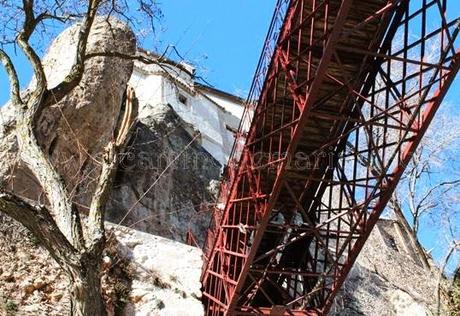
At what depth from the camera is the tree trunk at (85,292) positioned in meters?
4.24

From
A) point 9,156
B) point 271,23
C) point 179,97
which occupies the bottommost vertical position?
point 9,156

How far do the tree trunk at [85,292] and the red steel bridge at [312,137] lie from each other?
10.4 feet

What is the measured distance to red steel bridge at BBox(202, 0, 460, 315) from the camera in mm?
6367

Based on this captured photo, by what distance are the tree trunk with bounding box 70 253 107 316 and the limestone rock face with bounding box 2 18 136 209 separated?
5959 mm

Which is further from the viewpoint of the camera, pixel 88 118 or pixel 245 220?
pixel 88 118

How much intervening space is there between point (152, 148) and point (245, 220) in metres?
7.84

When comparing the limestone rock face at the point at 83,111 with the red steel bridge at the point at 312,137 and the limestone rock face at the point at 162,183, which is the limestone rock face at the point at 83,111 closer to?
the limestone rock face at the point at 162,183

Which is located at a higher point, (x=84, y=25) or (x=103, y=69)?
(x=103, y=69)

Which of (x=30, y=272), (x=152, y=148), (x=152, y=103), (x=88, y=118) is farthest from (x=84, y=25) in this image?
(x=152, y=103)

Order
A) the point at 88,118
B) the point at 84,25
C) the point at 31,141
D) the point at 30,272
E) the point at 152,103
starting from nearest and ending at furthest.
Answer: the point at 31,141 < the point at 84,25 < the point at 30,272 < the point at 88,118 < the point at 152,103

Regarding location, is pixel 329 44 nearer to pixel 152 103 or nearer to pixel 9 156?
pixel 9 156

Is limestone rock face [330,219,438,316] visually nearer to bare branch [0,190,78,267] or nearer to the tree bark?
the tree bark

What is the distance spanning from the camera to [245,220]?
837cm

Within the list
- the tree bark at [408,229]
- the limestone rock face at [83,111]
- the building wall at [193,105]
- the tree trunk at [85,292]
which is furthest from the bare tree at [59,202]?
the building wall at [193,105]
